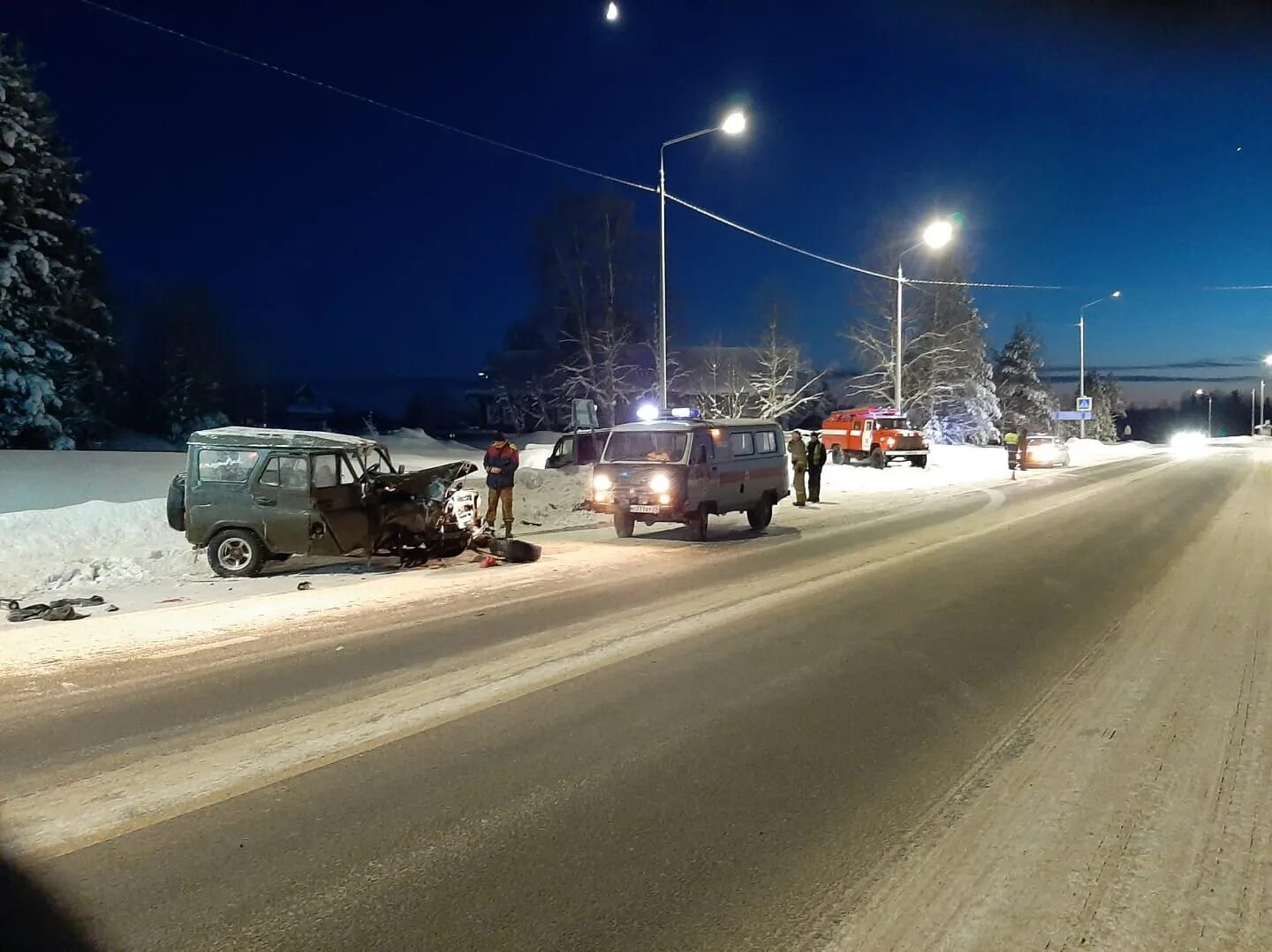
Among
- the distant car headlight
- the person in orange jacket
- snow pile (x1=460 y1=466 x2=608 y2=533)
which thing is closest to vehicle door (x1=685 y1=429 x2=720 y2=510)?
the person in orange jacket

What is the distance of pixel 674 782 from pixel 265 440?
28.3ft

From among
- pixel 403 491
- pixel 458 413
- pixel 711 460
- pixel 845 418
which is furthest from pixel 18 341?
pixel 458 413

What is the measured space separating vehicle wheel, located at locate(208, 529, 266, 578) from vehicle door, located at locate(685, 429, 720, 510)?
6.21m

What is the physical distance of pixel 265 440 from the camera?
1127cm

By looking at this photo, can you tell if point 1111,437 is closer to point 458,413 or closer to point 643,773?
point 458,413

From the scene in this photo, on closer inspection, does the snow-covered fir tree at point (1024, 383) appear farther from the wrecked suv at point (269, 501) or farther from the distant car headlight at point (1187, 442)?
the wrecked suv at point (269, 501)

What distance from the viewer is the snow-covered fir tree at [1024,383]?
72375 millimetres

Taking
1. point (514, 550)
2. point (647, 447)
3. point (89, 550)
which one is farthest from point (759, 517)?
point (89, 550)

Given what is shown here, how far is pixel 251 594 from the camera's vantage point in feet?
32.5

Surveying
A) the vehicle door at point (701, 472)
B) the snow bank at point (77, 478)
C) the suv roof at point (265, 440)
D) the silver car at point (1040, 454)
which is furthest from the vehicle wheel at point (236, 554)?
the silver car at point (1040, 454)

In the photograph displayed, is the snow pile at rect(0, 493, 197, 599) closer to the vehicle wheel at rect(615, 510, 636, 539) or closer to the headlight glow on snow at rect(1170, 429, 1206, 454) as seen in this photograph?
the vehicle wheel at rect(615, 510, 636, 539)

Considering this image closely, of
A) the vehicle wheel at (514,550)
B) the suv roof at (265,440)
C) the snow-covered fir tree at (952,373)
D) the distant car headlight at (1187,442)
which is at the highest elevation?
the snow-covered fir tree at (952,373)

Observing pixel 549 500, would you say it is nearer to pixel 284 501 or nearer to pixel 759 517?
pixel 759 517

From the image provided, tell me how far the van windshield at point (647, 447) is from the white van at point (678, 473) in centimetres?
1
